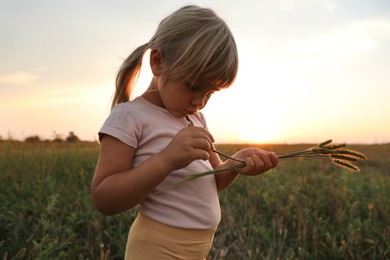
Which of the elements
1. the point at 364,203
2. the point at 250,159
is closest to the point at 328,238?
the point at 364,203

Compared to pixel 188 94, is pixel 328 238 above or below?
below

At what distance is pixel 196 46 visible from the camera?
1.41m

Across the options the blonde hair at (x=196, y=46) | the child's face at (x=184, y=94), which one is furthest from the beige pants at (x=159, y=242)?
the blonde hair at (x=196, y=46)

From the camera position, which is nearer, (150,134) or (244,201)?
(150,134)

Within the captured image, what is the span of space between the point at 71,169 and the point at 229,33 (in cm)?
354

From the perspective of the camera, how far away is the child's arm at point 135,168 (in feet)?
4.01

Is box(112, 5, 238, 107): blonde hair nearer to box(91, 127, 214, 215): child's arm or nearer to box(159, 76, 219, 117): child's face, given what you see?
box(159, 76, 219, 117): child's face

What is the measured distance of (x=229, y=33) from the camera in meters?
1.54

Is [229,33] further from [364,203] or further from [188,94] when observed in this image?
[364,203]

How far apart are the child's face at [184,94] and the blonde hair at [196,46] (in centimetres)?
2

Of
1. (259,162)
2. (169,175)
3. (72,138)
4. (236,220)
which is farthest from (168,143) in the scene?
(72,138)

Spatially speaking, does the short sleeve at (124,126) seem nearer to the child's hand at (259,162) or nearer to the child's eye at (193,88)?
the child's eye at (193,88)

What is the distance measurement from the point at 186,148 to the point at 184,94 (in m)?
0.24

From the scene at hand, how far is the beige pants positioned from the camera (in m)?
1.38
